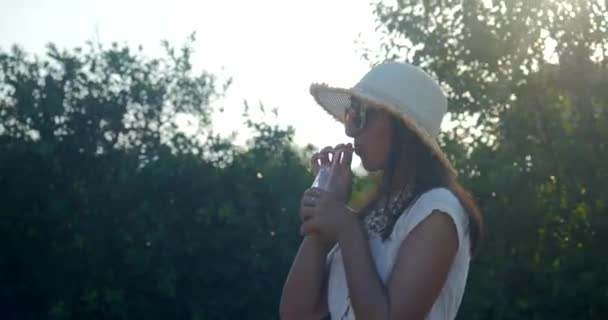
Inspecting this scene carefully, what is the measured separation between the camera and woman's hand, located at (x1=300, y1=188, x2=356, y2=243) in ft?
8.52

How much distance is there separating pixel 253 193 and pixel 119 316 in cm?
185

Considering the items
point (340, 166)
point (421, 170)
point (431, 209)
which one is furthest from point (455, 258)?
point (340, 166)

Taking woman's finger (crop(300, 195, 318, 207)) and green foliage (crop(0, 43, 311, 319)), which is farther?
green foliage (crop(0, 43, 311, 319))

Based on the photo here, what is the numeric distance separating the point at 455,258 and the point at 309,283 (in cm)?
36

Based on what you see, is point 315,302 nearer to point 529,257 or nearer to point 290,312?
point 290,312

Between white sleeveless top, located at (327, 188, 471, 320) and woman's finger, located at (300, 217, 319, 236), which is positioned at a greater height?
woman's finger, located at (300, 217, 319, 236)

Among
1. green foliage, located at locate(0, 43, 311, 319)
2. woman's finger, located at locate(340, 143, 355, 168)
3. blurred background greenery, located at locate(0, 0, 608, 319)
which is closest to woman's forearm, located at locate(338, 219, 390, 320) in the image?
woman's finger, located at locate(340, 143, 355, 168)

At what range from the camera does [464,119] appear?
1103cm

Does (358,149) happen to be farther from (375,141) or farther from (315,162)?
(315,162)

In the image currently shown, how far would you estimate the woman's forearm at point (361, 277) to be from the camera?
2.45 meters

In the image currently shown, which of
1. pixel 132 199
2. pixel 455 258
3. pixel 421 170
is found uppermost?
pixel 132 199

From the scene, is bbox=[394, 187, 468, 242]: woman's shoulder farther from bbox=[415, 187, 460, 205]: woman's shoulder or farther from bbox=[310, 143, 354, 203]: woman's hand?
bbox=[310, 143, 354, 203]: woman's hand

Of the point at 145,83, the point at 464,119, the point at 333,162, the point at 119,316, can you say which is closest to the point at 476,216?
the point at 333,162

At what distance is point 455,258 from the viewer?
255 centimetres
